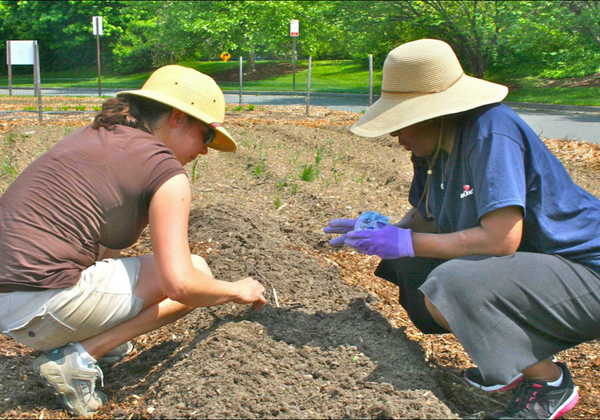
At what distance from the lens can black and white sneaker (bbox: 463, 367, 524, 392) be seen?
91.0 inches

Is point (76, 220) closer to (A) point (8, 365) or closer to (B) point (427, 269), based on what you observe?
(A) point (8, 365)

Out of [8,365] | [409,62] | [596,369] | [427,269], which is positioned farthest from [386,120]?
[8,365]

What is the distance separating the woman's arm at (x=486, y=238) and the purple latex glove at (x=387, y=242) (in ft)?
0.20

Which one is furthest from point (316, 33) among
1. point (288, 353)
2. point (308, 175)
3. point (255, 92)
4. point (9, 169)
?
point (288, 353)

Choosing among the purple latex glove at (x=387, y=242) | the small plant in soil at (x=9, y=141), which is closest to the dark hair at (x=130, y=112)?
the purple latex glove at (x=387, y=242)

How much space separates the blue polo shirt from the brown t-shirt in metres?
1.01

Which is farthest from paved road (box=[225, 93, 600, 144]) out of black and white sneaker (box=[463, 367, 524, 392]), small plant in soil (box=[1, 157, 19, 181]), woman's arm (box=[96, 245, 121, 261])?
woman's arm (box=[96, 245, 121, 261])

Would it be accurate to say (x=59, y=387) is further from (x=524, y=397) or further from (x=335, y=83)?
(x=335, y=83)

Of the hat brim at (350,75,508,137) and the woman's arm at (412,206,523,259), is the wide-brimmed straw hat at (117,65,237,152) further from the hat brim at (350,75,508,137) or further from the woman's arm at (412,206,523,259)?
the woman's arm at (412,206,523,259)

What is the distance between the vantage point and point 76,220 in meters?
2.08

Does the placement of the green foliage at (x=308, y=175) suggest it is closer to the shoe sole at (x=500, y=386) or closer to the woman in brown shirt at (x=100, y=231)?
the woman in brown shirt at (x=100, y=231)

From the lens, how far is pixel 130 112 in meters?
2.25

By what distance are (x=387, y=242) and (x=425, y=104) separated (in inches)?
21.0

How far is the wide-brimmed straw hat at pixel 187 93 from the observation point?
219 centimetres
